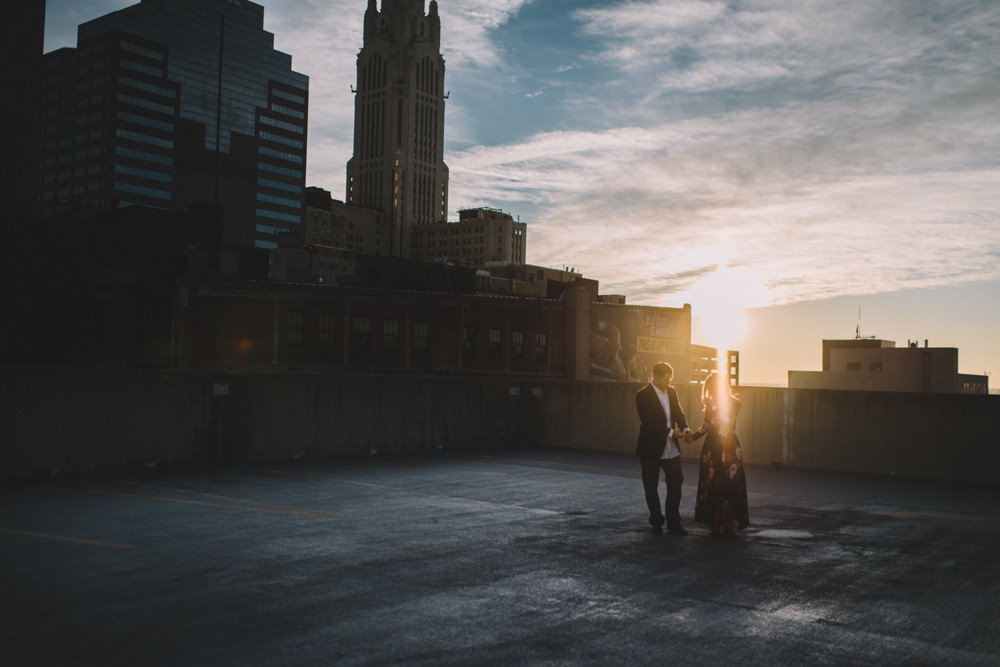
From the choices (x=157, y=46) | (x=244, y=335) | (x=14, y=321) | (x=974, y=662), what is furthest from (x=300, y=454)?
(x=157, y=46)

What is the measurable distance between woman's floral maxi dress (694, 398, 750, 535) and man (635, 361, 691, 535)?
0.32m

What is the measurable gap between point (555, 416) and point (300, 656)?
1819cm

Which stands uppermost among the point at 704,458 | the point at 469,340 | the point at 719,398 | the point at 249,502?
the point at 469,340

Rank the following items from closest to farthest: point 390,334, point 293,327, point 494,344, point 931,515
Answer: point 931,515
point 293,327
point 390,334
point 494,344

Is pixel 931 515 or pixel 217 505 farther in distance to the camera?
pixel 931 515

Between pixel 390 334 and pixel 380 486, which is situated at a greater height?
pixel 390 334

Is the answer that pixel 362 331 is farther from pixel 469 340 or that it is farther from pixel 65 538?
pixel 65 538

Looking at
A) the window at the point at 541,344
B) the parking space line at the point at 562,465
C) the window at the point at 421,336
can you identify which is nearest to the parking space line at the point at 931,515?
the parking space line at the point at 562,465

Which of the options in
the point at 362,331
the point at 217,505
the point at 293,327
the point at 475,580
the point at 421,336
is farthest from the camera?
the point at 421,336

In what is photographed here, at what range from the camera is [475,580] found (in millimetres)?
7102

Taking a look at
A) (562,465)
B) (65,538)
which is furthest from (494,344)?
(65,538)

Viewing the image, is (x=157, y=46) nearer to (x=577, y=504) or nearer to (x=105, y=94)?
(x=105, y=94)

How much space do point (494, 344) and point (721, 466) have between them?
47.4 meters

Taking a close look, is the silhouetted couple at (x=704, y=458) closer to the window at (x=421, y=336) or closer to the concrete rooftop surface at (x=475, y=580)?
the concrete rooftop surface at (x=475, y=580)
